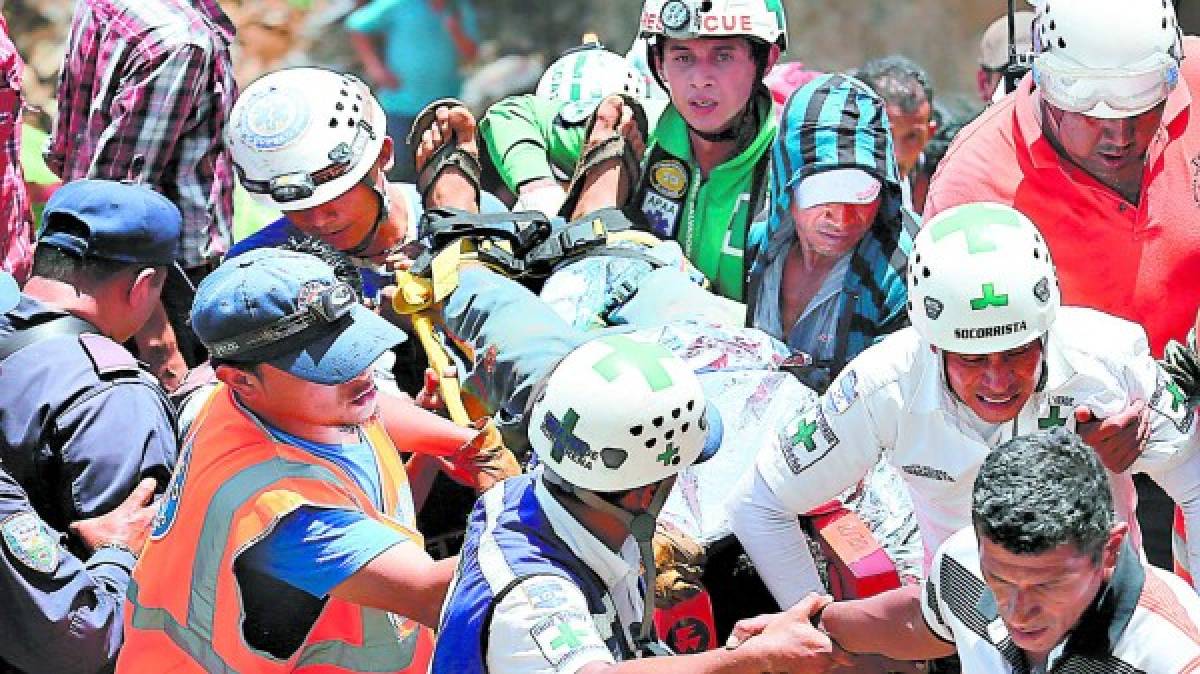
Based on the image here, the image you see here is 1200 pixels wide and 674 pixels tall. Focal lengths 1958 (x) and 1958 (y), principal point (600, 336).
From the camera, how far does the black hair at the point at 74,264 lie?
5160 millimetres

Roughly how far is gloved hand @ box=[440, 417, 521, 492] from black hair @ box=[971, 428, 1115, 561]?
1.99m

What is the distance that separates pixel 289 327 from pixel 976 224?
63.2 inches

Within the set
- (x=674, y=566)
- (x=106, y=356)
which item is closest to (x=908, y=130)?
(x=674, y=566)

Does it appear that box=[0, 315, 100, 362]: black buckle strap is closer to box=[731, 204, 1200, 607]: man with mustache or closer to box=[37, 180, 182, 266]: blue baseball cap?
box=[37, 180, 182, 266]: blue baseball cap

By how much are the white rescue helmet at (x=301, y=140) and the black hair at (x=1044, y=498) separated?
2.93m

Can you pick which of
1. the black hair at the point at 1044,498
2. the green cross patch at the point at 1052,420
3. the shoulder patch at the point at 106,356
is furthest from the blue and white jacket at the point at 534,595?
the shoulder patch at the point at 106,356

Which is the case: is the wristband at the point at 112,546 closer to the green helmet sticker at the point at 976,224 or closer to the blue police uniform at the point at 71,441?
the blue police uniform at the point at 71,441

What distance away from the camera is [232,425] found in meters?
4.30

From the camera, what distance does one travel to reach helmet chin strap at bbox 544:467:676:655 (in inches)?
162

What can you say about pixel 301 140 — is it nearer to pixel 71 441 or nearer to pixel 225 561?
pixel 71 441

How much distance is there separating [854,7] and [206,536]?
7.99 m

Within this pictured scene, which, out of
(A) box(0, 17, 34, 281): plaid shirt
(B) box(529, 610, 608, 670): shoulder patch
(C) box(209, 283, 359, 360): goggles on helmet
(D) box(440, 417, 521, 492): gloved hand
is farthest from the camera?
(A) box(0, 17, 34, 281): plaid shirt

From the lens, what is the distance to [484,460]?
17.3ft

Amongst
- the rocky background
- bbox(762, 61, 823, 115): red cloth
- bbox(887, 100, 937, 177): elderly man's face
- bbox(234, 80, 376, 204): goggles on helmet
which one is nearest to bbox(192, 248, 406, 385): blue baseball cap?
bbox(234, 80, 376, 204): goggles on helmet
